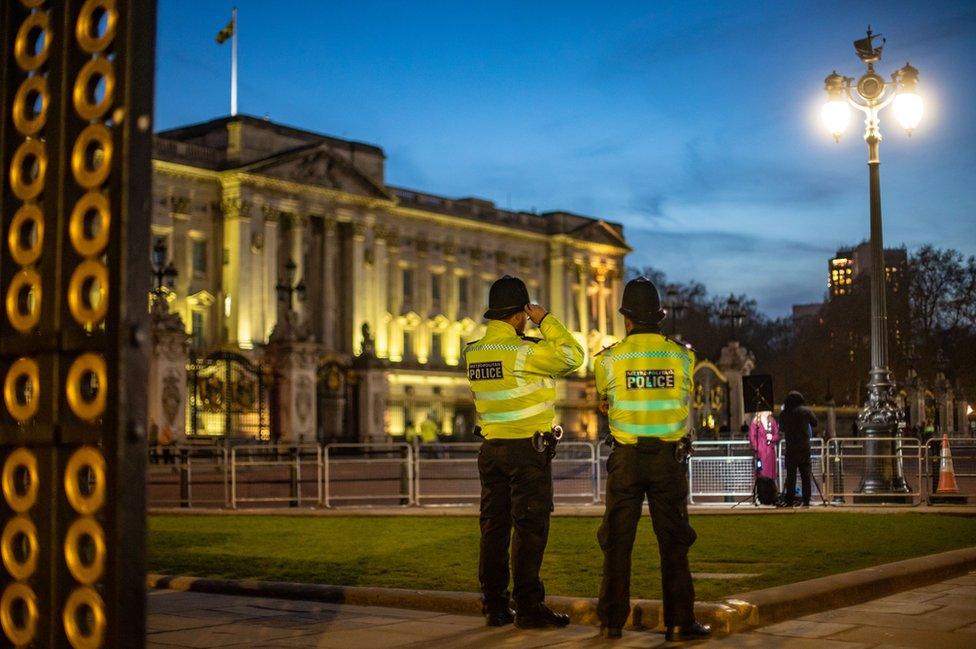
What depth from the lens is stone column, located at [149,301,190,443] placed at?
118ft

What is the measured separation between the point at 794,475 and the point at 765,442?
84cm

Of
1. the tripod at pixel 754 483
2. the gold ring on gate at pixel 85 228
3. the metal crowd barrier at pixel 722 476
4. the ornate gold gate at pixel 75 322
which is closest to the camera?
the ornate gold gate at pixel 75 322

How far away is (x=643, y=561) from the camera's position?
11.2 metres

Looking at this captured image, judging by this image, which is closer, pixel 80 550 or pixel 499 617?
pixel 80 550

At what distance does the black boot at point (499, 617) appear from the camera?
8.16 m

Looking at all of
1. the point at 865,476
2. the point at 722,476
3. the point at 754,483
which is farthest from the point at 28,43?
the point at 865,476

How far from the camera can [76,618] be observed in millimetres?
3941

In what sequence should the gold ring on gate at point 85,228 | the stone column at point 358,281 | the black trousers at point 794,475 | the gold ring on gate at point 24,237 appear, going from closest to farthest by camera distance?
the gold ring on gate at point 85,228
the gold ring on gate at point 24,237
the black trousers at point 794,475
the stone column at point 358,281

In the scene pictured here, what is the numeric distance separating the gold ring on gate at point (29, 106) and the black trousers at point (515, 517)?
13.9 ft

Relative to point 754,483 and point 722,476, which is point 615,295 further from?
point 754,483

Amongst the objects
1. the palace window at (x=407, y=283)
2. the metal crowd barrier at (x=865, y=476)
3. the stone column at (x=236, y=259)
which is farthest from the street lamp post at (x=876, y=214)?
the palace window at (x=407, y=283)

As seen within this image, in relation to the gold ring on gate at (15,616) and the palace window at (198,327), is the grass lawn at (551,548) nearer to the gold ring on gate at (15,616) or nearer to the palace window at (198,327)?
the gold ring on gate at (15,616)

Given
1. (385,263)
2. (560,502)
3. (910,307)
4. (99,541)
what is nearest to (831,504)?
(560,502)

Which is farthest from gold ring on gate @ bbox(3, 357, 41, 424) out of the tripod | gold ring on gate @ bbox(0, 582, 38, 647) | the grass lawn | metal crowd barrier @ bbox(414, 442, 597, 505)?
the tripod
